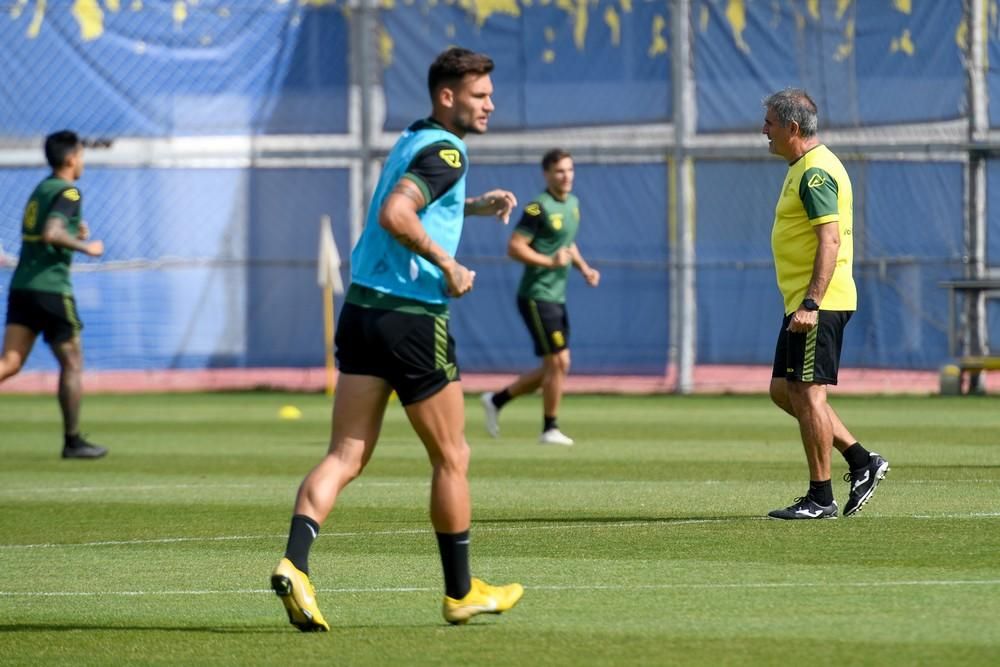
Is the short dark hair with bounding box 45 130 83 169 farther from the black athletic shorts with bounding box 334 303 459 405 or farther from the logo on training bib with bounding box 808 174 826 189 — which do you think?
the black athletic shorts with bounding box 334 303 459 405

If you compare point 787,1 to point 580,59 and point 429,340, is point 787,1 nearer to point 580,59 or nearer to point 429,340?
point 580,59

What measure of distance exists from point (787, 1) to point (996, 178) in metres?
3.25

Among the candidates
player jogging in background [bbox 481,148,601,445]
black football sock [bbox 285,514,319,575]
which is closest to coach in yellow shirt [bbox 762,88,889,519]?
black football sock [bbox 285,514,319,575]

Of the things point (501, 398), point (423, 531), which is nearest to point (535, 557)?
point (423, 531)

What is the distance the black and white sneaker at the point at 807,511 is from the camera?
9.44m

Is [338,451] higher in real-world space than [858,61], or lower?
lower

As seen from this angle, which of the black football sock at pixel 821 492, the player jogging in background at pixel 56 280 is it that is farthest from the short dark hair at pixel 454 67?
the player jogging in background at pixel 56 280

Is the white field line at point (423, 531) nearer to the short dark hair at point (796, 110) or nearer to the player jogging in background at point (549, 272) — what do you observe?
the short dark hair at point (796, 110)

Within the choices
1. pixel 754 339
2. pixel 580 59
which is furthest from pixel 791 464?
pixel 580 59

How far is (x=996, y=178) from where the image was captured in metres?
22.2

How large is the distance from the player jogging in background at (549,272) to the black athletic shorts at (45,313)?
3.45 m

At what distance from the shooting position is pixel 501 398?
53.2 feet

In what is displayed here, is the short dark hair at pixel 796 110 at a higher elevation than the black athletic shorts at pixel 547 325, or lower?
higher

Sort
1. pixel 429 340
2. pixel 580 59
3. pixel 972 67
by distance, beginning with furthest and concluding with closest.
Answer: pixel 580 59, pixel 972 67, pixel 429 340
